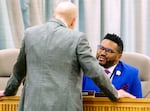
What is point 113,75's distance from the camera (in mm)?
2531

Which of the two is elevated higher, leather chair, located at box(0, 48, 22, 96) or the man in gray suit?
the man in gray suit

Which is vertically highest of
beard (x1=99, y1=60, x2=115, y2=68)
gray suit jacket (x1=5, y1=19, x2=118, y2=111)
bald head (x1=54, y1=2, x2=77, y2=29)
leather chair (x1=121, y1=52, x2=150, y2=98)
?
bald head (x1=54, y1=2, x2=77, y2=29)

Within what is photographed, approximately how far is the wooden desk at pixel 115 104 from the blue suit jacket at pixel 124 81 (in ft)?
1.63

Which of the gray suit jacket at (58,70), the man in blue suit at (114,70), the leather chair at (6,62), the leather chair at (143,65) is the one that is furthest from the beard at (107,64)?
the leather chair at (6,62)

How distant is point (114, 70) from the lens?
2.55 meters

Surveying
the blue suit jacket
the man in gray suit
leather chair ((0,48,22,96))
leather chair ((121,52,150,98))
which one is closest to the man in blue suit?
the blue suit jacket

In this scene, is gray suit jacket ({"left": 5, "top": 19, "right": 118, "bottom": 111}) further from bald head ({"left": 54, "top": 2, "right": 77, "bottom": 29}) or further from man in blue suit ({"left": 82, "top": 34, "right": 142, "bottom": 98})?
man in blue suit ({"left": 82, "top": 34, "right": 142, "bottom": 98})

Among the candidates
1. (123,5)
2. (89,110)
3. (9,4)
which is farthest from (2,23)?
(89,110)

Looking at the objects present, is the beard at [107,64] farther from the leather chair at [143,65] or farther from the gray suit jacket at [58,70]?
the gray suit jacket at [58,70]

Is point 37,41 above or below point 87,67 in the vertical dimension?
above

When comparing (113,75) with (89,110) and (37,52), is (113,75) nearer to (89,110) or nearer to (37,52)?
(89,110)

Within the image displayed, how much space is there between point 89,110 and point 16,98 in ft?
1.38

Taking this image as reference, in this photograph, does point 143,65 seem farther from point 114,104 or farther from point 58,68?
point 58,68

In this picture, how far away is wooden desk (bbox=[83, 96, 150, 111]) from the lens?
6.27 ft
